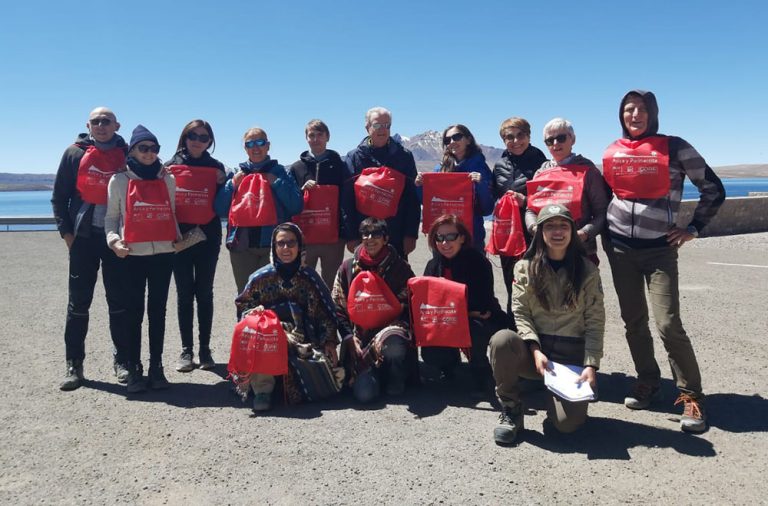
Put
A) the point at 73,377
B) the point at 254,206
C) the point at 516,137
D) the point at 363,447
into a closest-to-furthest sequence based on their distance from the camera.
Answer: the point at 363,447 < the point at 516,137 < the point at 73,377 < the point at 254,206

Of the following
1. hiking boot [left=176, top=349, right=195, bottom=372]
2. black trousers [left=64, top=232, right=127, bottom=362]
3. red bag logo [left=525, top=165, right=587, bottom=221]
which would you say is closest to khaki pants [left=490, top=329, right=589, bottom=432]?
red bag logo [left=525, top=165, right=587, bottom=221]

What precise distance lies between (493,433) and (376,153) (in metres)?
3.11

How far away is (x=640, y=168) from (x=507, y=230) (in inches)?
48.5

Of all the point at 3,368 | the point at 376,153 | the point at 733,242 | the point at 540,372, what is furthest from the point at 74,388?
the point at 733,242

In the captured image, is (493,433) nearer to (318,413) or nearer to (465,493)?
(465,493)

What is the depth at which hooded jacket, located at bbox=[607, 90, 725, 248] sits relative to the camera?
168 inches

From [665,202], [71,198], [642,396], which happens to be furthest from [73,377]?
[665,202]

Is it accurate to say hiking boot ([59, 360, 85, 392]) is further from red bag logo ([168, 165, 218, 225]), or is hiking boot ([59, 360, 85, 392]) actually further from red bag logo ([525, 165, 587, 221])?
red bag logo ([525, 165, 587, 221])

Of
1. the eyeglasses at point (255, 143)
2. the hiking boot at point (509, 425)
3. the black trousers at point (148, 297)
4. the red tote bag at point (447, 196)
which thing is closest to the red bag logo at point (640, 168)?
the red tote bag at point (447, 196)

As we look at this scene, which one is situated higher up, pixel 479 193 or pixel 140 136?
pixel 140 136

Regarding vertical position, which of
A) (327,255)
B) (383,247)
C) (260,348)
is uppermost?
(383,247)

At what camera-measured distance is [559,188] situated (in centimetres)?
461

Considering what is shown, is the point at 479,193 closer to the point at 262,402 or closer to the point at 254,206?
the point at 254,206

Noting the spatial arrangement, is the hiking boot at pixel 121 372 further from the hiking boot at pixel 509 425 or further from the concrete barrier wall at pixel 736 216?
the concrete barrier wall at pixel 736 216
